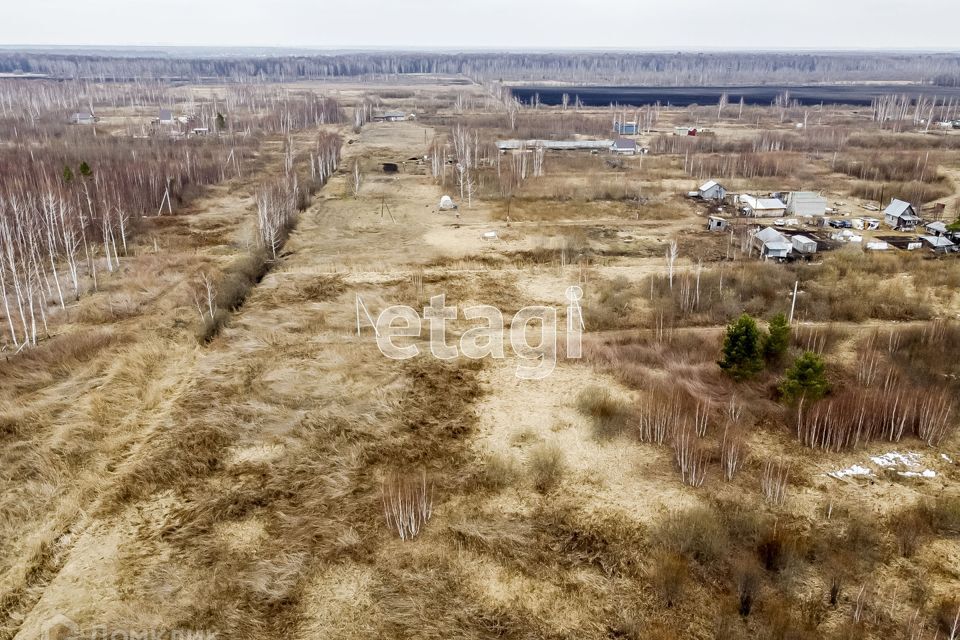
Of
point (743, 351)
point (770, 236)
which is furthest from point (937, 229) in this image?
point (743, 351)

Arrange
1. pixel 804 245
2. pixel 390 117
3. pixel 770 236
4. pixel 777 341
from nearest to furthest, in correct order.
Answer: pixel 777 341 → pixel 770 236 → pixel 804 245 → pixel 390 117

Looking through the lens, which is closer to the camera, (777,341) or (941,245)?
(777,341)

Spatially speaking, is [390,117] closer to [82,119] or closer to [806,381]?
[82,119]

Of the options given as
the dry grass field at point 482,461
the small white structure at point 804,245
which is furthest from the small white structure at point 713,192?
the dry grass field at point 482,461

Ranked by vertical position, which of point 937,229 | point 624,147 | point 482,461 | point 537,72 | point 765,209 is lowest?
point 482,461

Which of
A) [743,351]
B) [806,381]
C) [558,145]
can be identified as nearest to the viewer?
[806,381]

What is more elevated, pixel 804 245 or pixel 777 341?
pixel 804 245

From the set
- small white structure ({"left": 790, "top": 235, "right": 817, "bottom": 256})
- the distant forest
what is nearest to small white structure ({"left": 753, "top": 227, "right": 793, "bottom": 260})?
small white structure ({"left": 790, "top": 235, "right": 817, "bottom": 256})

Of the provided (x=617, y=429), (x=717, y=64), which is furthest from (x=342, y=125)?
(x=717, y=64)

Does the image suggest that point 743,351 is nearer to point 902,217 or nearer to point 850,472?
point 850,472
